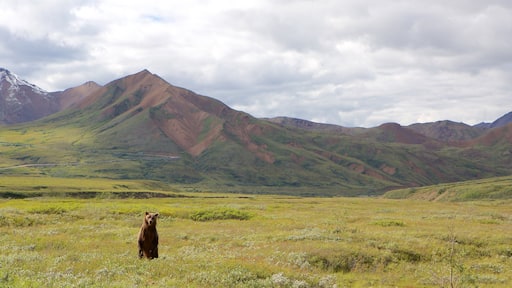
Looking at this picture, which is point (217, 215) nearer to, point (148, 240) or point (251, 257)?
point (251, 257)

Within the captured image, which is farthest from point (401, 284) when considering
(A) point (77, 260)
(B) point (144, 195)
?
(B) point (144, 195)

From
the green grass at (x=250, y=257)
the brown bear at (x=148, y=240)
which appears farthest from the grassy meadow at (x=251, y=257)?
the brown bear at (x=148, y=240)

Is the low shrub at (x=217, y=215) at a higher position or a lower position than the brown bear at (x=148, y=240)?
lower

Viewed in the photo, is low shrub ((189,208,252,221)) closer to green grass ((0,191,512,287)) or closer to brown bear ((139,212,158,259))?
green grass ((0,191,512,287))

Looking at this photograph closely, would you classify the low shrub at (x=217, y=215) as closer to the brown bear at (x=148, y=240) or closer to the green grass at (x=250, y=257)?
the green grass at (x=250, y=257)

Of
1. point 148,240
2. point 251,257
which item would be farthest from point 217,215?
point 148,240

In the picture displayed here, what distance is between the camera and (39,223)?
46.9 metres

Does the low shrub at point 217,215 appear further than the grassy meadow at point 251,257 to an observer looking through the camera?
Yes

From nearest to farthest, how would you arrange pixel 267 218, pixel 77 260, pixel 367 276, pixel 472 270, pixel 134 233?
pixel 77 260 → pixel 367 276 → pixel 472 270 → pixel 134 233 → pixel 267 218

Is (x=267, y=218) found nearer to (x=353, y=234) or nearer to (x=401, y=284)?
(x=353, y=234)

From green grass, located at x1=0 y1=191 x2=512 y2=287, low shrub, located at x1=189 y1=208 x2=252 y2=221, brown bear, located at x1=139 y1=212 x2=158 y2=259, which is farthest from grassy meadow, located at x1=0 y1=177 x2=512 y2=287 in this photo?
low shrub, located at x1=189 y1=208 x2=252 y2=221

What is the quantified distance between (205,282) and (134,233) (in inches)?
800

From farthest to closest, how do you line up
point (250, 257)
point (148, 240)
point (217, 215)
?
point (217, 215) < point (250, 257) < point (148, 240)

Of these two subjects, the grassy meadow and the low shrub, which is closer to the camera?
the grassy meadow
